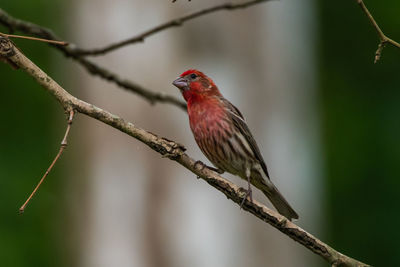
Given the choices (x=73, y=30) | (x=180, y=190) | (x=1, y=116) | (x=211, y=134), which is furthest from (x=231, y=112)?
(x=1, y=116)

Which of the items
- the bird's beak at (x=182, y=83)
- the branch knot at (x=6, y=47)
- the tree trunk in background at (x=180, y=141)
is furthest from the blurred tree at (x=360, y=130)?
the branch knot at (x=6, y=47)

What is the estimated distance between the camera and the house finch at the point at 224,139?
6012 mm

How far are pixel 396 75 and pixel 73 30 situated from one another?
17.6 ft

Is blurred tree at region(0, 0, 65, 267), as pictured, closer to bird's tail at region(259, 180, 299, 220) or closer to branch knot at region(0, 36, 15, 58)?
bird's tail at region(259, 180, 299, 220)

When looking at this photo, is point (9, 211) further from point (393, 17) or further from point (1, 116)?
point (393, 17)

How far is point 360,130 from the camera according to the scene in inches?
438

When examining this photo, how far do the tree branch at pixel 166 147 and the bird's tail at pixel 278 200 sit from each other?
2057mm

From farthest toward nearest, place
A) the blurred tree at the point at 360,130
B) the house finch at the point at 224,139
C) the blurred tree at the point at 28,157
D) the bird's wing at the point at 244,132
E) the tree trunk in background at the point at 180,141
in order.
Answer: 1. the blurred tree at the point at 360,130
2. the blurred tree at the point at 28,157
3. the tree trunk in background at the point at 180,141
4. the bird's wing at the point at 244,132
5. the house finch at the point at 224,139

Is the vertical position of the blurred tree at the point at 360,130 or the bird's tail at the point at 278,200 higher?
the blurred tree at the point at 360,130

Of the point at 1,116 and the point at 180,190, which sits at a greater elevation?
the point at 1,116

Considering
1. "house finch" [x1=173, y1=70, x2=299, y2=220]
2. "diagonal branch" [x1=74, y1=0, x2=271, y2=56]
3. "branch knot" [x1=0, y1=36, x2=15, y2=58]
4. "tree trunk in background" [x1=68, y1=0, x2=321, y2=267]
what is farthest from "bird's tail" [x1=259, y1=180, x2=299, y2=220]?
"branch knot" [x1=0, y1=36, x2=15, y2=58]

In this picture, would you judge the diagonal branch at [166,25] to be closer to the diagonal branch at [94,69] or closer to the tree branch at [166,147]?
the diagonal branch at [94,69]

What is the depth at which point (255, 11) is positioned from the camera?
7.91 metres

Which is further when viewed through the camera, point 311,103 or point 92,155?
point 311,103
